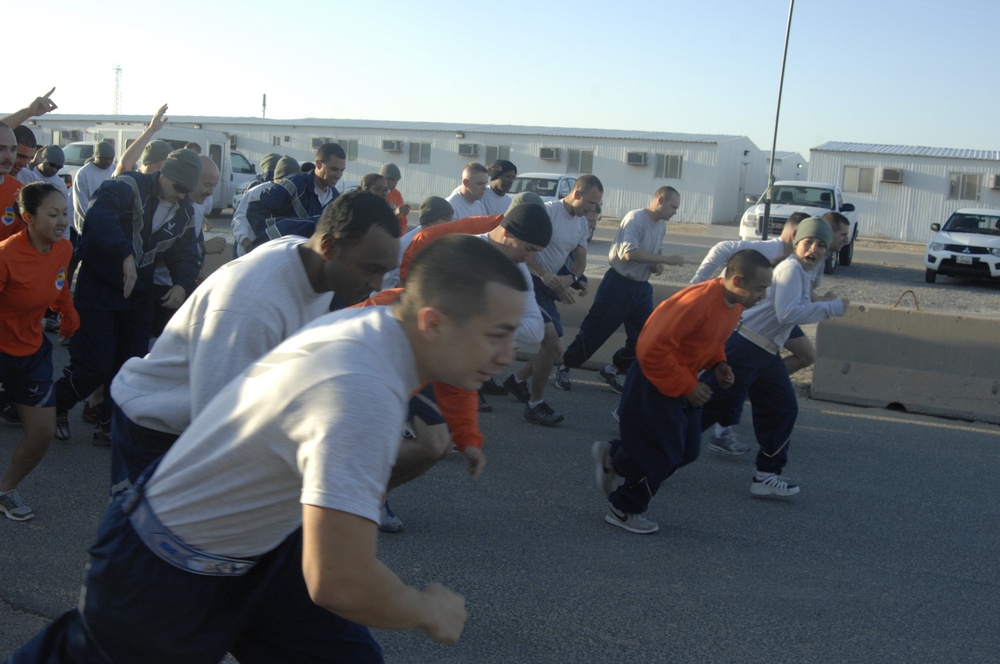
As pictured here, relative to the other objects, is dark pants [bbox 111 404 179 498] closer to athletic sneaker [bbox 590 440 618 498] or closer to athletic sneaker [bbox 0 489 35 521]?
athletic sneaker [bbox 0 489 35 521]

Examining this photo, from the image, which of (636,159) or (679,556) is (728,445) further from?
(636,159)

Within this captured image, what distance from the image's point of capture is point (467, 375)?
1.99 m

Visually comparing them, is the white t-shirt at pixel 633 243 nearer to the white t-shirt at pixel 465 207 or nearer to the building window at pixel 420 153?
the white t-shirt at pixel 465 207

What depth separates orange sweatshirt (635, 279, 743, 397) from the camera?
518 cm

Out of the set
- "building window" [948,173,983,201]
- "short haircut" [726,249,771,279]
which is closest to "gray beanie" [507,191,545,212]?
"short haircut" [726,249,771,279]

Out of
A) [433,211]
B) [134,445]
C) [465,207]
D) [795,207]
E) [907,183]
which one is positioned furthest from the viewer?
[907,183]

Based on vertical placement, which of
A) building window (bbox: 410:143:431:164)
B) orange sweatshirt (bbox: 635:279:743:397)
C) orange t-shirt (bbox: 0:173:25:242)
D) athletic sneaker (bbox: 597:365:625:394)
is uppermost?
building window (bbox: 410:143:431:164)

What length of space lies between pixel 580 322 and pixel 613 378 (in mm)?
1337

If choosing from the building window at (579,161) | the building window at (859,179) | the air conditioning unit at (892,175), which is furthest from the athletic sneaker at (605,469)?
the building window at (579,161)

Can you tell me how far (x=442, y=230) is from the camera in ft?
19.9

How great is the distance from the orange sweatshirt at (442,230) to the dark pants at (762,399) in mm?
1811

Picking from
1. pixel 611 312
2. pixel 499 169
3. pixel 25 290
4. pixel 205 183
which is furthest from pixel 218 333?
pixel 499 169

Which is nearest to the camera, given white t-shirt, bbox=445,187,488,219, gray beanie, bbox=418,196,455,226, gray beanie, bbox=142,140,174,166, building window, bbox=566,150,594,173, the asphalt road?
the asphalt road

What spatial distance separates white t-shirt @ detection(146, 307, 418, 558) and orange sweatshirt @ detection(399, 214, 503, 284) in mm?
3448
